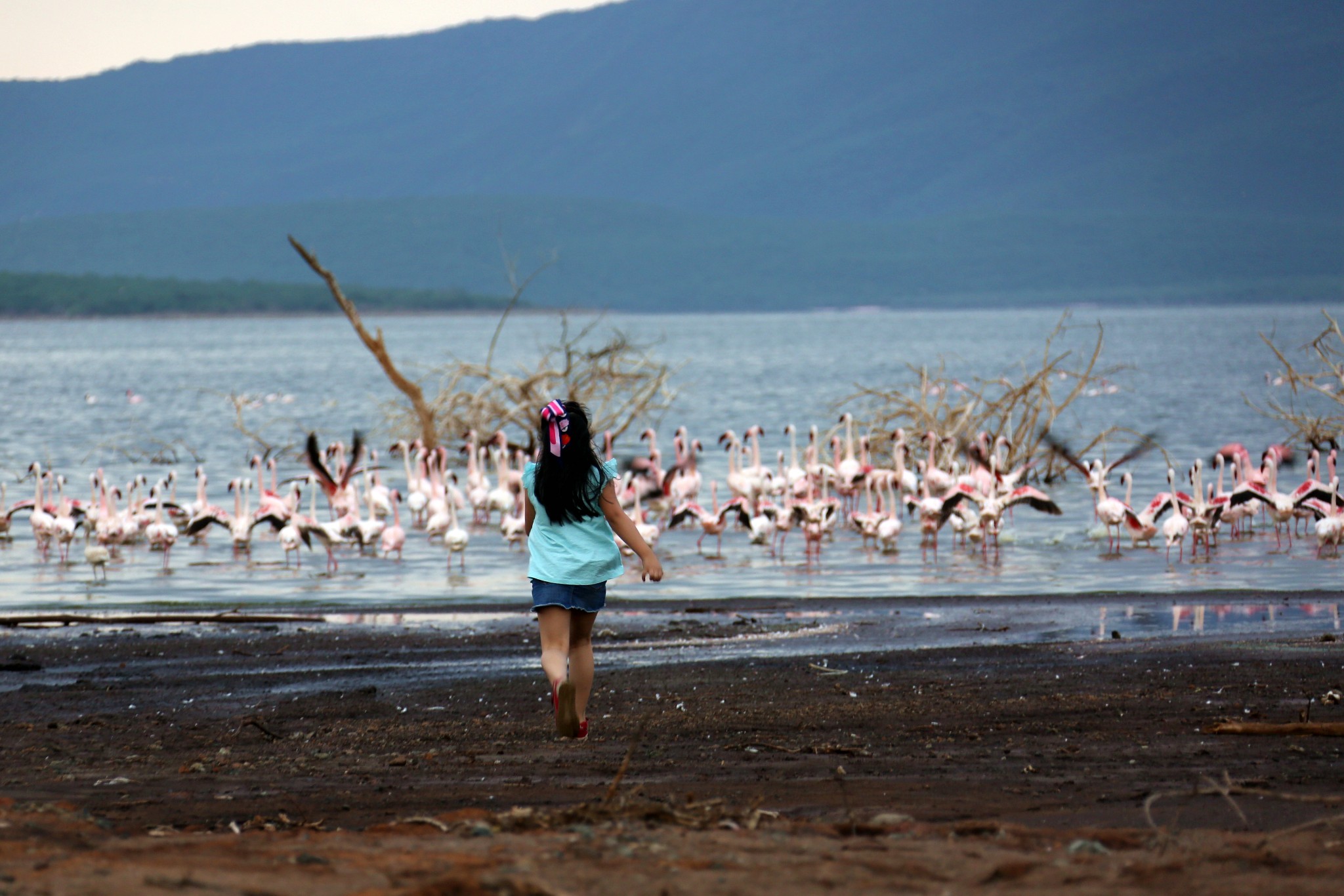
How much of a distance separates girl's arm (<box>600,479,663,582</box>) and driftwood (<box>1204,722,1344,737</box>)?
246 cm

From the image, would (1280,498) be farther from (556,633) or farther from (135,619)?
(556,633)

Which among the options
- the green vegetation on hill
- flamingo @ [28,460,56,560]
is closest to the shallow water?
flamingo @ [28,460,56,560]

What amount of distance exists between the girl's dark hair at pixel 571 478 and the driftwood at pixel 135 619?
547 cm

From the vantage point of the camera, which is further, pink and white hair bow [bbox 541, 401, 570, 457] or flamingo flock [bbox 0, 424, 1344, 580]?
flamingo flock [bbox 0, 424, 1344, 580]

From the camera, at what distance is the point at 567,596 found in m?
7.01

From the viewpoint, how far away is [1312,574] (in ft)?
46.9

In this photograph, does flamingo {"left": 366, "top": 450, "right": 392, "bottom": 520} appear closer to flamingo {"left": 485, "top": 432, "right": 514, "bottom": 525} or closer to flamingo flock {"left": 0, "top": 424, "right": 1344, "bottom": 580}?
flamingo flock {"left": 0, "top": 424, "right": 1344, "bottom": 580}

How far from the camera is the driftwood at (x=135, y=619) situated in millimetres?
11625

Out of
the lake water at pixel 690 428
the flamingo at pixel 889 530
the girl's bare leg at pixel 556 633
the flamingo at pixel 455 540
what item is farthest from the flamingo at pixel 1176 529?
the girl's bare leg at pixel 556 633

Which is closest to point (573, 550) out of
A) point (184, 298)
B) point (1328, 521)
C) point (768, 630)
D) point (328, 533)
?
point (768, 630)

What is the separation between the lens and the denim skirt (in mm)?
7004

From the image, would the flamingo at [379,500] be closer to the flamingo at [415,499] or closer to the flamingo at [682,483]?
the flamingo at [415,499]

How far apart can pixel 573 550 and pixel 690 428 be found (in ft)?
98.1

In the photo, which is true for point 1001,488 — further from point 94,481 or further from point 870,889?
point 870,889
